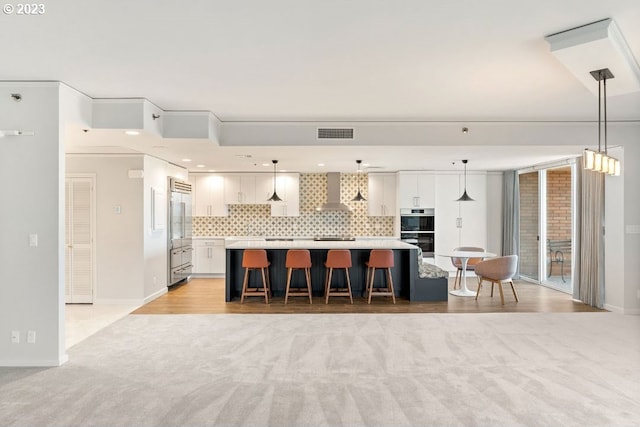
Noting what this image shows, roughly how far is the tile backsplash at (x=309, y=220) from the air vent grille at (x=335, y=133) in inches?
161

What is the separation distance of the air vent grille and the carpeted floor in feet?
8.19

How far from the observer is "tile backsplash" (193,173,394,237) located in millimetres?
9766

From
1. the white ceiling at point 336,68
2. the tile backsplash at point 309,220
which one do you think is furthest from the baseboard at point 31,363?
the tile backsplash at point 309,220

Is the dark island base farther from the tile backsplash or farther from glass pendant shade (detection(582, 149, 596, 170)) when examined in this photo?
glass pendant shade (detection(582, 149, 596, 170))

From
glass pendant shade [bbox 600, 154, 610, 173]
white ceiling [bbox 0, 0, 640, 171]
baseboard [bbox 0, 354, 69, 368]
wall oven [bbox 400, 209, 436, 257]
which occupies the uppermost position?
white ceiling [bbox 0, 0, 640, 171]

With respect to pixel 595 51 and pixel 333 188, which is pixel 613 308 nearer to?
pixel 595 51

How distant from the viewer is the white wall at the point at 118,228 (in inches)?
259

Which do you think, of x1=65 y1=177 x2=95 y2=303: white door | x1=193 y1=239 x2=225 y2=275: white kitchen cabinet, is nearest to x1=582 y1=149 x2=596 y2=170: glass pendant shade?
x1=65 y1=177 x2=95 y2=303: white door

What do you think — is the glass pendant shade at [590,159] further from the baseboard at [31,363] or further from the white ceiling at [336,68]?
the baseboard at [31,363]

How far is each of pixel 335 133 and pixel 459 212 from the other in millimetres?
4694

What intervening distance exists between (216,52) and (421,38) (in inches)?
61.5

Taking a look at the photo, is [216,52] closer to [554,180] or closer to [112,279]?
[112,279]

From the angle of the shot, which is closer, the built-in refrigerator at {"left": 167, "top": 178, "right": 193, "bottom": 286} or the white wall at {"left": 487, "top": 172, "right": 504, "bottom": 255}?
the built-in refrigerator at {"left": 167, "top": 178, "right": 193, "bottom": 286}

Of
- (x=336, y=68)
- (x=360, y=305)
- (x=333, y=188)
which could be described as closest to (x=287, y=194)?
(x=333, y=188)
